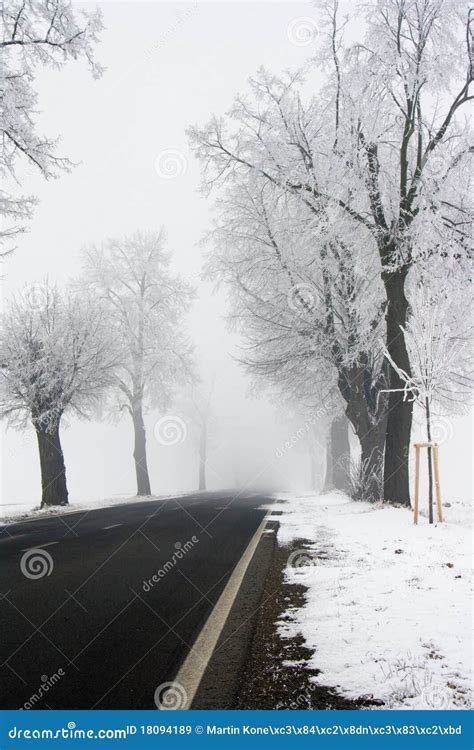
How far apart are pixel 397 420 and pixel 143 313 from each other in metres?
17.3

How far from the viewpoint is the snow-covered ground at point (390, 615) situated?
2.79 metres

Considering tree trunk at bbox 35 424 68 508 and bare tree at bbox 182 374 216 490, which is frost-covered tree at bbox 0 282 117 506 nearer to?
tree trunk at bbox 35 424 68 508

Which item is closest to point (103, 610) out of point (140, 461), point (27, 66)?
point (27, 66)

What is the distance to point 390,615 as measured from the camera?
4.05m

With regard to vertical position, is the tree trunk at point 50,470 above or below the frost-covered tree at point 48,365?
below

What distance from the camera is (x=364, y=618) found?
157 inches

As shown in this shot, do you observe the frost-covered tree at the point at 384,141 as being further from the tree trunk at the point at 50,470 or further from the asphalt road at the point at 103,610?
the tree trunk at the point at 50,470

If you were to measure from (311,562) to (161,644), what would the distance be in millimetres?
3324

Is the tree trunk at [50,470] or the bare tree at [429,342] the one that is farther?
the tree trunk at [50,470]

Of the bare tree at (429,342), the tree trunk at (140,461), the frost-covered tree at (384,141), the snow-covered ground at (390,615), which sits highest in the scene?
the frost-covered tree at (384,141)


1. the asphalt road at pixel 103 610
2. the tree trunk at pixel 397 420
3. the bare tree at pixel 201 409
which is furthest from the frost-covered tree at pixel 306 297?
the bare tree at pixel 201 409

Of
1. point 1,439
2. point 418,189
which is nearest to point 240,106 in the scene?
point 418,189

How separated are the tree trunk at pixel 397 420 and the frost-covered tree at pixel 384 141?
0.08 feet

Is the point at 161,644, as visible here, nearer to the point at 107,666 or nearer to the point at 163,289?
the point at 107,666
